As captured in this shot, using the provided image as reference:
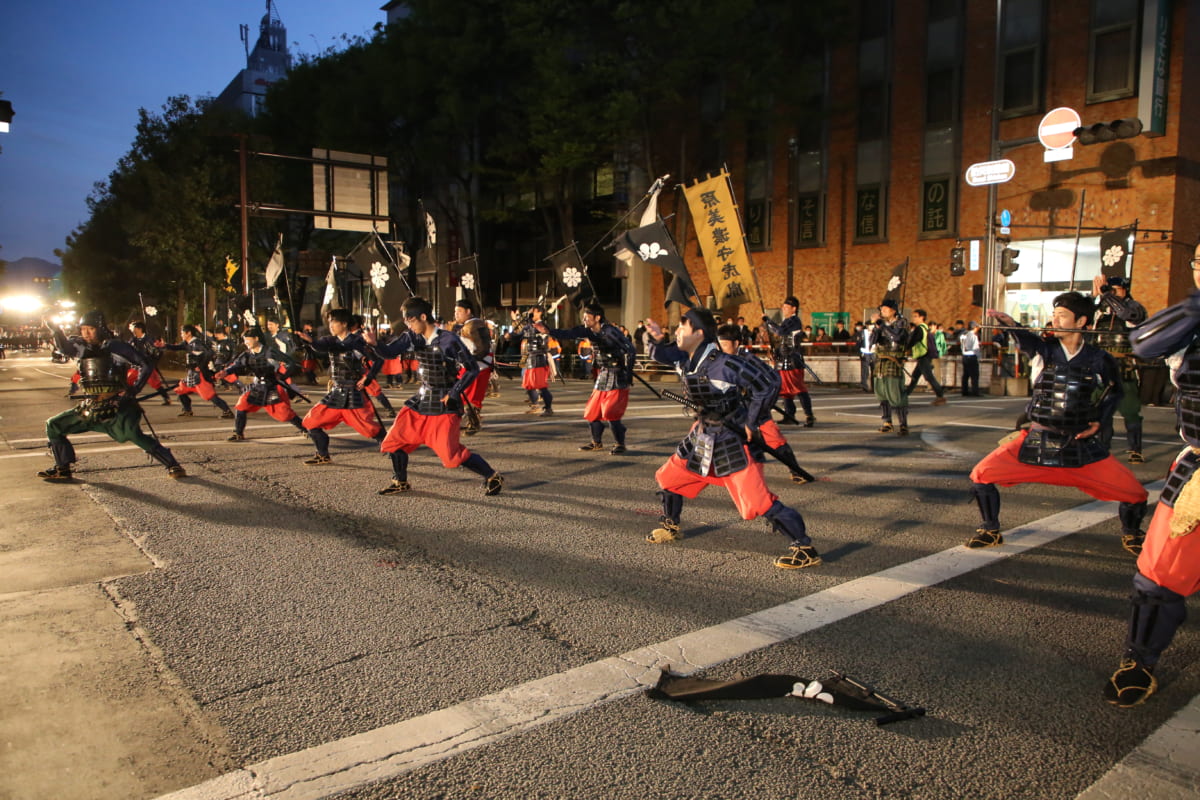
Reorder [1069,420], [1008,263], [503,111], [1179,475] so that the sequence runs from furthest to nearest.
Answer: [503,111] < [1008,263] < [1069,420] < [1179,475]

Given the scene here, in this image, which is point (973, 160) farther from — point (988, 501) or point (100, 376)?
point (100, 376)

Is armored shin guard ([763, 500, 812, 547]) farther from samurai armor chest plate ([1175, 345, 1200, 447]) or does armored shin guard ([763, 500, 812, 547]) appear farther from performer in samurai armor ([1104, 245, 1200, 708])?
samurai armor chest plate ([1175, 345, 1200, 447])

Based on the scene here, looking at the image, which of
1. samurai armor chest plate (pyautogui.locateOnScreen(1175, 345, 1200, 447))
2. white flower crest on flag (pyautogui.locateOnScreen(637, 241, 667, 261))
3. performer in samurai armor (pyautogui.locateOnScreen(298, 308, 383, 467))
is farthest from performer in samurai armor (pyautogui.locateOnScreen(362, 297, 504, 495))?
samurai armor chest plate (pyautogui.locateOnScreen(1175, 345, 1200, 447))

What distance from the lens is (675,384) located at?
893 inches

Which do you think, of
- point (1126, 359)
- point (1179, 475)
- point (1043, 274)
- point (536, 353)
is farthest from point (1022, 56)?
point (1179, 475)

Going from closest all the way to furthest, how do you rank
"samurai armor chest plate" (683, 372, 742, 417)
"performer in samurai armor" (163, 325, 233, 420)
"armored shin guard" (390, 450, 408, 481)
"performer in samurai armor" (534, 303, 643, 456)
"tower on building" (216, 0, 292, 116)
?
"samurai armor chest plate" (683, 372, 742, 417) < "armored shin guard" (390, 450, 408, 481) < "performer in samurai armor" (534, 303, 643, 456) < "performer in samurai armor" (163, 325, 233, 420) < "tower on building" (216, 0, 292, 116)

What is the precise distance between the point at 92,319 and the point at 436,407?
4.16m

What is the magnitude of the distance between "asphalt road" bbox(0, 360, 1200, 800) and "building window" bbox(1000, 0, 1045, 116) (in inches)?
774

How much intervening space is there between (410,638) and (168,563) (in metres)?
2.39

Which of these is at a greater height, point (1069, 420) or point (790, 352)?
point (790, 352)

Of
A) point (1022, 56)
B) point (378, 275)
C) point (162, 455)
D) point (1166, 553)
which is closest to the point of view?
point (1166, 553)

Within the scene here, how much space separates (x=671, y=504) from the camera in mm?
5930

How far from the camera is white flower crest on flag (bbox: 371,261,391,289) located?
19.4m

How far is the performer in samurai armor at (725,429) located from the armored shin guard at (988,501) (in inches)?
54.0
